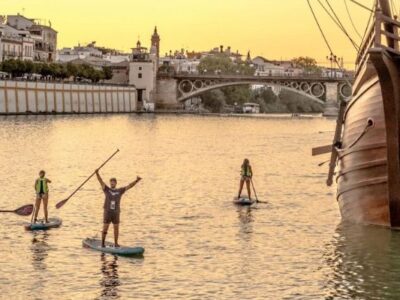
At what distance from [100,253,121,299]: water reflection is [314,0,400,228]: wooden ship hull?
7.82 m

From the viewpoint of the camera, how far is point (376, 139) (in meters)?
33.3

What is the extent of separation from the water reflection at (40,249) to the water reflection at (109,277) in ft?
5.14

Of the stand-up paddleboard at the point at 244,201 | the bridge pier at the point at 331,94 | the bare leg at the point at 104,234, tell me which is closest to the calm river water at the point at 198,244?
the bare leg at the point at 104,234

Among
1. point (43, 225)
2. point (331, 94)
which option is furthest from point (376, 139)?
point (331, 94)

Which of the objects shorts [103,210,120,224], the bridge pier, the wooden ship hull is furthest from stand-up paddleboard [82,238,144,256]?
the bridge pier

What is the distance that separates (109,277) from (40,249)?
441 centimetres

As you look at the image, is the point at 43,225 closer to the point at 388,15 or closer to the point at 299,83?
the point at 388,15

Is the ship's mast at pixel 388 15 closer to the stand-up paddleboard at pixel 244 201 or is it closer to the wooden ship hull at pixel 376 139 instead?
the wooden ship hull at pixel 376 139

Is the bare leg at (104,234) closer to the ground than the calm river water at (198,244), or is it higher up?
higher up

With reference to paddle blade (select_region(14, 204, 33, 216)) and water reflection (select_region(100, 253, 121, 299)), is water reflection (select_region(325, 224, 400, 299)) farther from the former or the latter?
paddle blade (select_region(14, 204, 33, 216))

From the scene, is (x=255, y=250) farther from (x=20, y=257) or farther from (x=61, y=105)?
(x=61, y=105)

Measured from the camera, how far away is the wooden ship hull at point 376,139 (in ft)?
103

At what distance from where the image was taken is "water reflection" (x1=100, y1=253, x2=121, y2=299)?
88.2 feet

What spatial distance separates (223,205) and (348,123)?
435 inches
